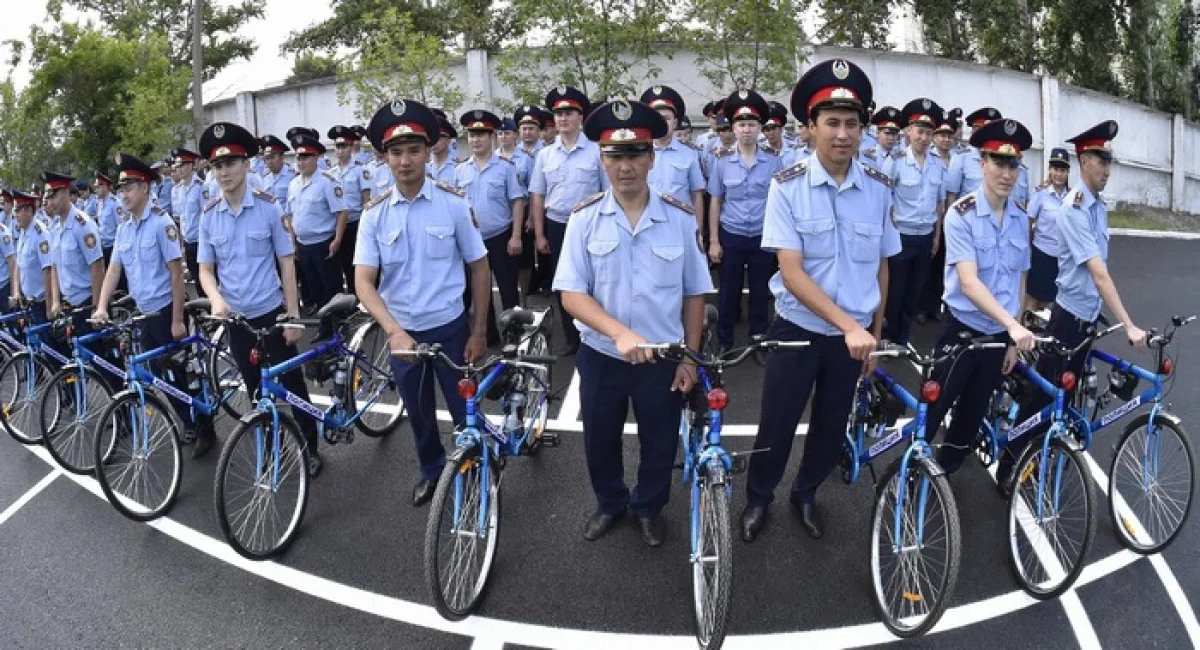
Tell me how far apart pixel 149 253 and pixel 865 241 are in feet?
14.8

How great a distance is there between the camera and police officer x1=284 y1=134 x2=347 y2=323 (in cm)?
794

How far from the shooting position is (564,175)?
691cm

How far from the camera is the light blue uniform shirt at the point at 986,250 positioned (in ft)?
13.7

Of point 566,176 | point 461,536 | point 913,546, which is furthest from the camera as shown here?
point 566,176

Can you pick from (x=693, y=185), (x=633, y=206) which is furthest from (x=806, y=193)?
(x=693, y=185)

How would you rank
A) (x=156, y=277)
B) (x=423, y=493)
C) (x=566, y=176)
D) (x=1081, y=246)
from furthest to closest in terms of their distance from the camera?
(x=566, y=176)
(x=156, y=277)
(x=423, y=493)
(x=1081, y=246)

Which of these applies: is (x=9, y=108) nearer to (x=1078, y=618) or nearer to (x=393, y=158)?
(x=393, y=158)

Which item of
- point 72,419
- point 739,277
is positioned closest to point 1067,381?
point 739,277

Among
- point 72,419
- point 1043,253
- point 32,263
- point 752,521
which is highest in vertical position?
point 32,263

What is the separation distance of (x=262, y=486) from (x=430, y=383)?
1008mm

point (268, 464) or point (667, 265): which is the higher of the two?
point (667, 265)

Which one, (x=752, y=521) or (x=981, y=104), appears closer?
(x=752, y=521)

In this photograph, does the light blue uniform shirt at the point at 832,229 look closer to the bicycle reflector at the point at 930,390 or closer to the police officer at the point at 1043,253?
the bicycle reflector at the point at 930,390

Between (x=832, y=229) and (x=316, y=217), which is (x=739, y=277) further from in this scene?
(x=316, y=217)
